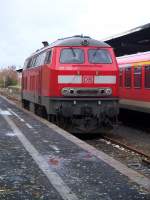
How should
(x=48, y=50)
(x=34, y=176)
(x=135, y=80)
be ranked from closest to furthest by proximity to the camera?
(x=34, y=176)
(x=48, y=50)
(x=135, y=80)

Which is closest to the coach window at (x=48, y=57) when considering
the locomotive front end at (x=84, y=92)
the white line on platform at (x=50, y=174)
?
the locomotive front end at (x=84, y=92)

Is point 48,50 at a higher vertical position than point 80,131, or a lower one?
higher

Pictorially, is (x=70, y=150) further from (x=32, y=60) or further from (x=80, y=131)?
(x=32, y=60)

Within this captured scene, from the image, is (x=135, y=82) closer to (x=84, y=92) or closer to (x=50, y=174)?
(x=84, y=92)

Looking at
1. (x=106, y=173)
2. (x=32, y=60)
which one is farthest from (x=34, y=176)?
(x=32, y=60)

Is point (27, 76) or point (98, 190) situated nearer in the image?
point (98, 190)

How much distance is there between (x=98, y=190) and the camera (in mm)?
7965

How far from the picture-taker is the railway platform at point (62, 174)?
770cm

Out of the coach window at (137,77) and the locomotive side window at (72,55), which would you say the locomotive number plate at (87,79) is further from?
the coach window at (137,77)

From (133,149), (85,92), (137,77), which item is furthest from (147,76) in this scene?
(133,149)

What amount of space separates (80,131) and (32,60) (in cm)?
730

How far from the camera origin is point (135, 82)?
20844 mm

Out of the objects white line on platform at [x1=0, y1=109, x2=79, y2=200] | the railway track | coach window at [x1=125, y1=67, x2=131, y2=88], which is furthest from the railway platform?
coach window at [x1=125, y1=67, x2=131, y2=88]

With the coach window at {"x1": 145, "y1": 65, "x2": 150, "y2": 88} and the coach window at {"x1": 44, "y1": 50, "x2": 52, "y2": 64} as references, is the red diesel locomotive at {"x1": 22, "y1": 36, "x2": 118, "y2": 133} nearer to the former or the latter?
the coach window at {"x1": 44, "y1": 50, "x2": 52, "y2": 64}
